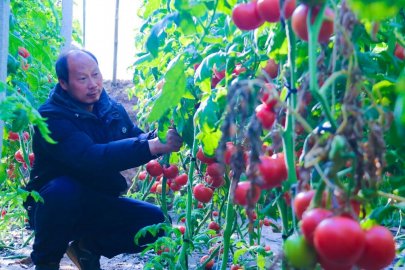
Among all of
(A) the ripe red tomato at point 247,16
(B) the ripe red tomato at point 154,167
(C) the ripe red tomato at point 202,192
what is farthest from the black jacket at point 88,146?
(A) the ripe red tomato at point 247,16

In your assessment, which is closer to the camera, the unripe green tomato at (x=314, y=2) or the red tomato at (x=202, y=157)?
the unripe green tomato at (x=314, y=2)

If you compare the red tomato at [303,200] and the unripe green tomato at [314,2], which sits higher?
the unripe green tomato at [314,2]

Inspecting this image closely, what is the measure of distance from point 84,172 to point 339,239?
2010mm

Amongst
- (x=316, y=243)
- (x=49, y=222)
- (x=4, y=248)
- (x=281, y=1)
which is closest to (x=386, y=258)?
(x=316, y=243)

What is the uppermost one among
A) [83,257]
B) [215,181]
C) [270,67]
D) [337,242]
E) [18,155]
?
[270,67]

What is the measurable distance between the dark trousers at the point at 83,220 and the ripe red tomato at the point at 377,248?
192cm

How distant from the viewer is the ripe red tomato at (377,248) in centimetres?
79

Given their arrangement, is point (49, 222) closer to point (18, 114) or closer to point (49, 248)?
point (49, 248)

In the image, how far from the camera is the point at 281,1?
1000 millimetres

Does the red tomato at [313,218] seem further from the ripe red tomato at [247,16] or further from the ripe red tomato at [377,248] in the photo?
the ripe red tomato at [247,16]

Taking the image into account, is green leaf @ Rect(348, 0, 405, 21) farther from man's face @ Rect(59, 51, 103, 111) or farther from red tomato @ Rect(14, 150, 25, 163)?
red tomato @ Rect(14, 150, 25, 163)

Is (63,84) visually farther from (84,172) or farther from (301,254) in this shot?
(301,254)

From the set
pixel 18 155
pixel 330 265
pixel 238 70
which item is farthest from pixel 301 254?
pixel 18 155

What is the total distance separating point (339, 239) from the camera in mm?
734
